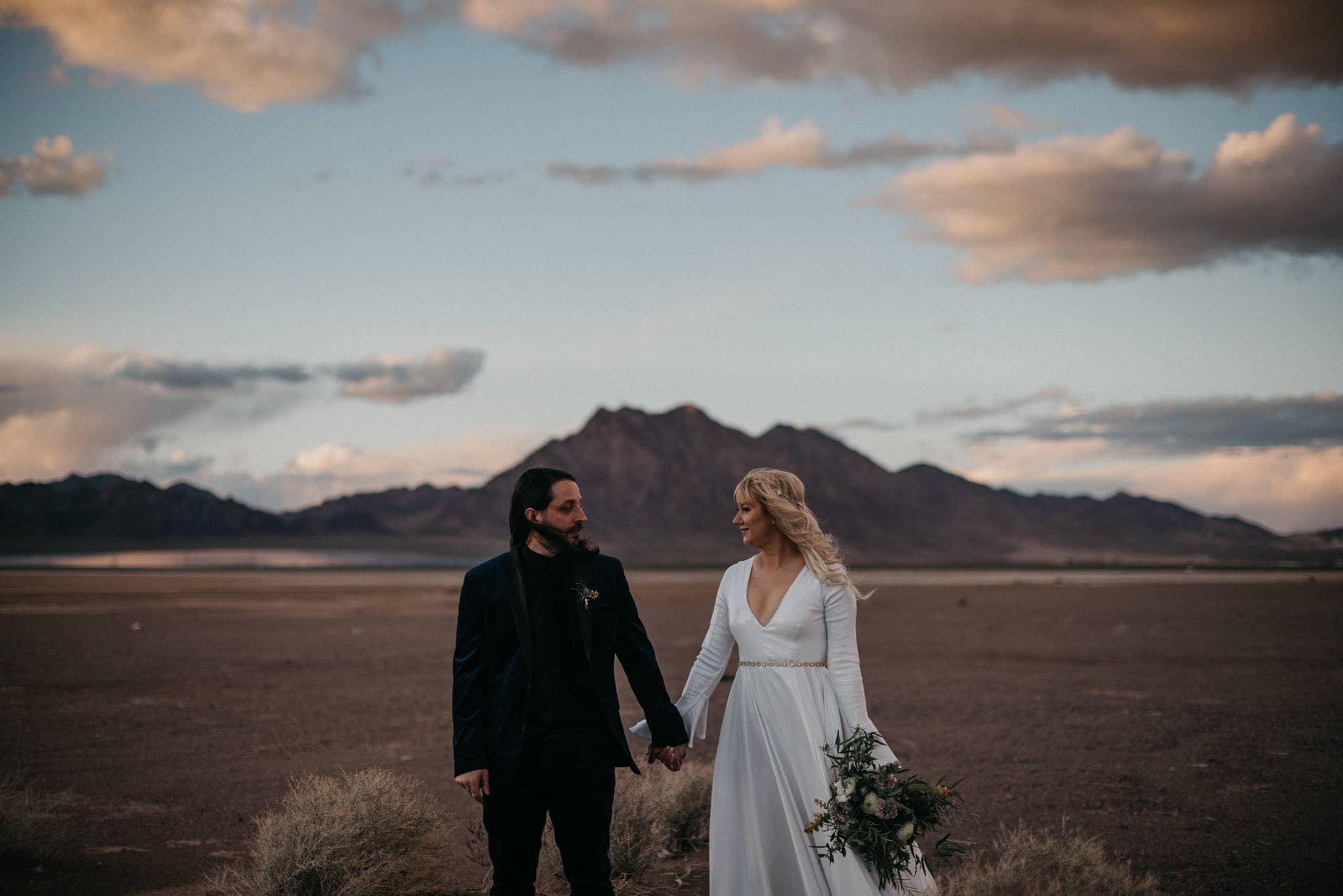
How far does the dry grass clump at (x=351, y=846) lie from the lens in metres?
5.06

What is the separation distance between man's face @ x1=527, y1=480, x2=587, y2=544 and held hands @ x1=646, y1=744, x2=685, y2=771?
101cm

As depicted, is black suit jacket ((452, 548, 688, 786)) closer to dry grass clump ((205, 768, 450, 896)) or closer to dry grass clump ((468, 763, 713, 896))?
dry grass clump ((468, 763, 713, 896))

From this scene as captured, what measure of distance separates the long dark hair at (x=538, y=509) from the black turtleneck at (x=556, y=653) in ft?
0.20

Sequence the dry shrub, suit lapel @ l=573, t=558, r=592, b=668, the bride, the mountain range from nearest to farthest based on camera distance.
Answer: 1. suit lapel @ l=573, t=558, r=592, b=668
2. the bride
3. the dry shrub
4. the mountain range

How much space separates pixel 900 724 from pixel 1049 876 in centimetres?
717

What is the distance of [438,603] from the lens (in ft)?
129

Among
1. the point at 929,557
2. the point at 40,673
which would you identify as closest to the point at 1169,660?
the point at 40,673

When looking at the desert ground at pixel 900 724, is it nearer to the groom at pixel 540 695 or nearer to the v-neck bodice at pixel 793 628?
the v-neck bodice at pixel 793 628

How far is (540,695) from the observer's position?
3777 millimetres

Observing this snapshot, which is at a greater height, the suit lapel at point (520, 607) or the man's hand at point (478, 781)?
the suit lapel at point (520, 607)

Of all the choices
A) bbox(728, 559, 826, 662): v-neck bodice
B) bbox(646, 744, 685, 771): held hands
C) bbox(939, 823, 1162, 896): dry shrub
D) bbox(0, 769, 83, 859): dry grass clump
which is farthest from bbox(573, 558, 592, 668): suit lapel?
bbox(0, 769, 83, 859): dry grass clump

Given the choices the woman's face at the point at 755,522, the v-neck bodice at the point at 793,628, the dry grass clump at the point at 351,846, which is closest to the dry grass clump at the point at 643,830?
the dry grass clump at the point at 351,846

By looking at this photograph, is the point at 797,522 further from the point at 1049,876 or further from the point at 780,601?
the point at 1049,876

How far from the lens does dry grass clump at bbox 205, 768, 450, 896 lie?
16.6 feet
